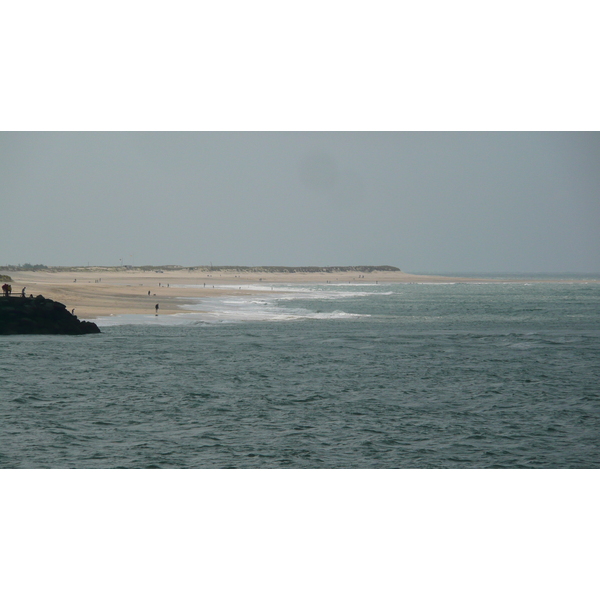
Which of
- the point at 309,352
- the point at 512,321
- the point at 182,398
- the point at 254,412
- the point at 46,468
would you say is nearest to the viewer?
the point at 46,468

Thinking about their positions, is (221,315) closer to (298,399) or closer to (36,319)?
(36,319)

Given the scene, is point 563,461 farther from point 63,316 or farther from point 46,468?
point 63,316

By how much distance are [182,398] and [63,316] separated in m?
22.9

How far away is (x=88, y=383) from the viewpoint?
2567 centimetres

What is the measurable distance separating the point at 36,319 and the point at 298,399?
26.5 m

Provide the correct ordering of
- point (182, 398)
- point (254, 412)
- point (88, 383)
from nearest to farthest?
1. point (254, 412)
2. point (182, 398)
3. point (88, 383)

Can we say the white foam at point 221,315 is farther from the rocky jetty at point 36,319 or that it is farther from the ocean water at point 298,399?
the rocky jetty at point 36,319

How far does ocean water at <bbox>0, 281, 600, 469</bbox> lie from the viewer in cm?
1695

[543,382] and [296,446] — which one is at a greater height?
[543,382]

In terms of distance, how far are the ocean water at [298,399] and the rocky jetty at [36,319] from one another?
7.54 feet

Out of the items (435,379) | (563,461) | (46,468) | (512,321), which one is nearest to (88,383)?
(46,468)

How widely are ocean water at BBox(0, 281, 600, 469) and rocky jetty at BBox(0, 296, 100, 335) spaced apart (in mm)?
2299

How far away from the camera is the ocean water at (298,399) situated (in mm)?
16953

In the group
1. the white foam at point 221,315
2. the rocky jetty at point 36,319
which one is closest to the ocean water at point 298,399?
the rocky jetty at point 36,319
